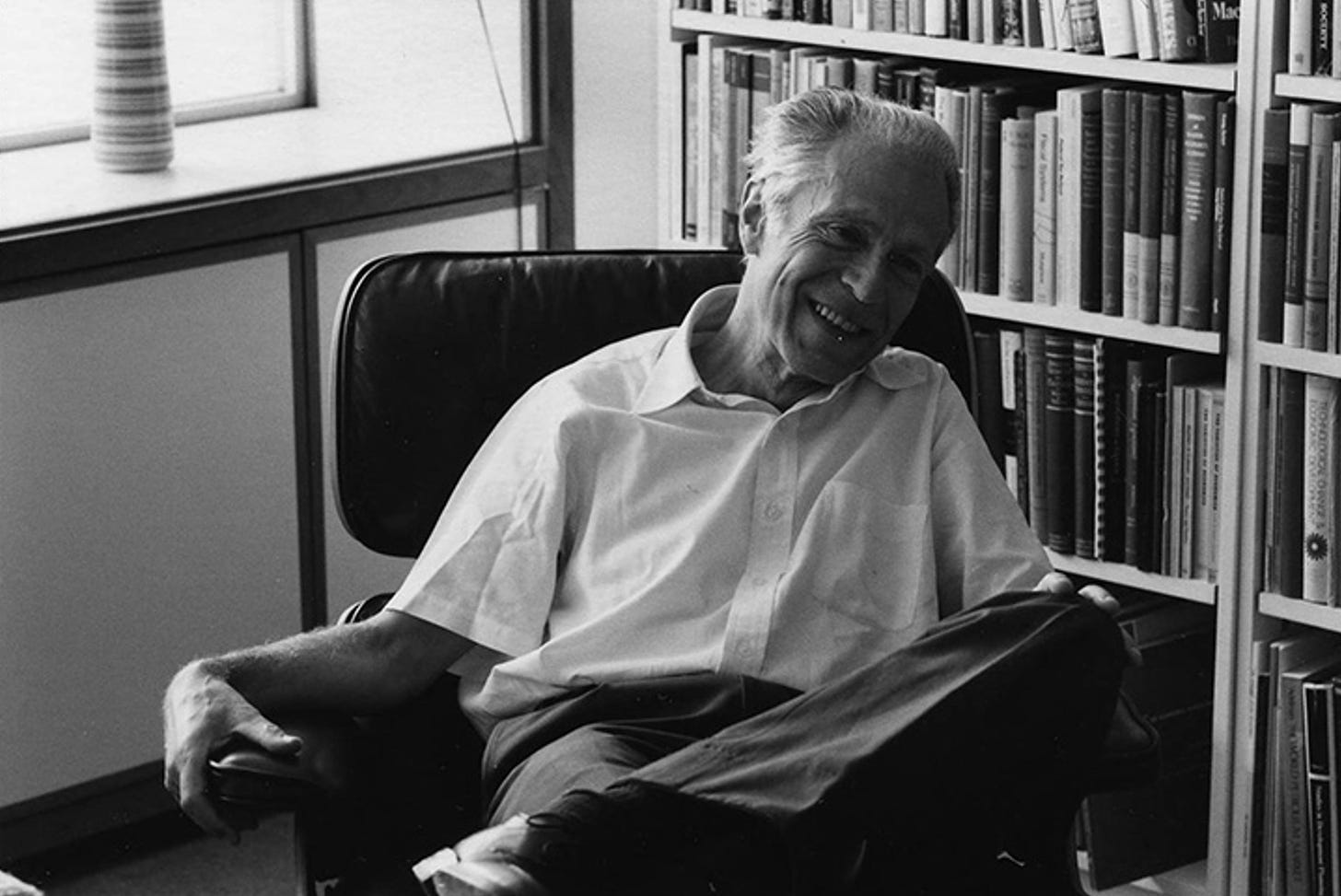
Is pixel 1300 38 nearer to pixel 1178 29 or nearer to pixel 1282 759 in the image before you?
pixel 1178 29

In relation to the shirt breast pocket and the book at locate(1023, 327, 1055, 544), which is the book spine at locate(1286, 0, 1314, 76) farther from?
the shirt breast pocket

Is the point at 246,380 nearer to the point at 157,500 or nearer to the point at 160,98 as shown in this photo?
the point at 157,500

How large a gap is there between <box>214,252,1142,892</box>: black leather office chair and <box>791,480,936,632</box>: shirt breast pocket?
0.27 metres

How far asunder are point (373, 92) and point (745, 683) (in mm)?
1740

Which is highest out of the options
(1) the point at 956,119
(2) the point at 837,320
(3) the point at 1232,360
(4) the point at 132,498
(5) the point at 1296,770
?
(1) the point at 956,119

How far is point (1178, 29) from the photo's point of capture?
2.66 metres

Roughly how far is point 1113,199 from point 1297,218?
26 centimetres

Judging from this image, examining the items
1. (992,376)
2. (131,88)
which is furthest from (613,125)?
(992,376)

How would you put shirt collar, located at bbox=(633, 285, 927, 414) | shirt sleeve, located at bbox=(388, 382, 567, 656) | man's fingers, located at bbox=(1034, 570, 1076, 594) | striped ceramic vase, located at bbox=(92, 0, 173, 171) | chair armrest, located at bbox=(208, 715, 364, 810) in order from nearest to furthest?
chair armrest, located at bbox=(208, 715, 364, 810) < man's fingers, located at bbox=(1034, 570, 1076, 594) < shirt sleeve, located at bbox=(388, 382, 567, 656) < shirt collar, located at bbox=(633, 285, 927, 414) < striped ceramic vase, located at bbox=(92, 0, 173, 171)

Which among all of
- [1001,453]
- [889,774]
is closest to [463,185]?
[1001,453]

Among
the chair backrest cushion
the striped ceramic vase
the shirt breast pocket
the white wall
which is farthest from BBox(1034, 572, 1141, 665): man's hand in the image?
the striped ceramic vase

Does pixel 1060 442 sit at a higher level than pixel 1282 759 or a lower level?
higher

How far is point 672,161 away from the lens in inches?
129

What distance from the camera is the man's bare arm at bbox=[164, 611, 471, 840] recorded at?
1.87m
